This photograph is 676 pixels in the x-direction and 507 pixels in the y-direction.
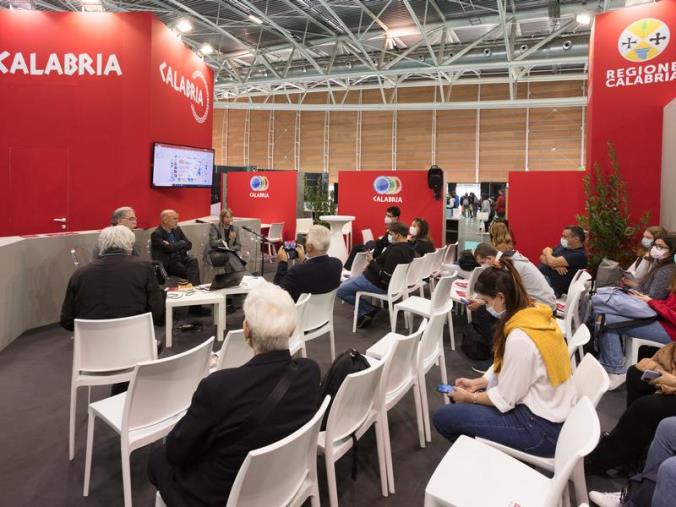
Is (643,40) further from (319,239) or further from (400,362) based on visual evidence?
(400,362)

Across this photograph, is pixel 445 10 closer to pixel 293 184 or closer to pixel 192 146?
pixel 293 184

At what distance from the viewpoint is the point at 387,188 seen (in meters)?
10.1

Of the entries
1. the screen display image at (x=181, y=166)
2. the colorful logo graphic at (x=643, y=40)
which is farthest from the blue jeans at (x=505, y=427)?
the colorful logo graphic at (x=643, y=40)

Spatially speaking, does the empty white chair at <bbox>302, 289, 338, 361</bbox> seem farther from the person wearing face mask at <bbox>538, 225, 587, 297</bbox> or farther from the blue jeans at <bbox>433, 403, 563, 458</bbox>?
the person wearing face mask at <bbox>538, 225, 587, 297</bbox>

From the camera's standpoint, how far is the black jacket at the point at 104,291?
124 inches

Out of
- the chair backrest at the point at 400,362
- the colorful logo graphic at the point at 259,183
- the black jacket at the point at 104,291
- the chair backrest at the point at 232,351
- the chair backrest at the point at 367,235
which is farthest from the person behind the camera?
the colorful logo graphic at the point at 259,183

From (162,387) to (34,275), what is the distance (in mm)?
3947

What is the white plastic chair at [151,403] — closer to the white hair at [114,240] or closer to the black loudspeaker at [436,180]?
the white hair at [114,240]

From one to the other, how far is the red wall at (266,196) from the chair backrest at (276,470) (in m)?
9.91

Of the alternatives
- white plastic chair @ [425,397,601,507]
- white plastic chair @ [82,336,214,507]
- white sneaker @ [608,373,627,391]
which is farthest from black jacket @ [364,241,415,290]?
white plastic chair @ [425,397,601,507]

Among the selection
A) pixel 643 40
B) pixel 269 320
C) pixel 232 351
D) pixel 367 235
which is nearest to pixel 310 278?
pixel 232 351

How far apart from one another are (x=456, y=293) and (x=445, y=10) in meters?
7.22

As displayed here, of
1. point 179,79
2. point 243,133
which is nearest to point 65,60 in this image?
point 179,79

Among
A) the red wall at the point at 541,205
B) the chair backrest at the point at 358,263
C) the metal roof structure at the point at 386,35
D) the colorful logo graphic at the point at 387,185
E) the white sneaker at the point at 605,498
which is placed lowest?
the white sneaker at the point at 605,498
